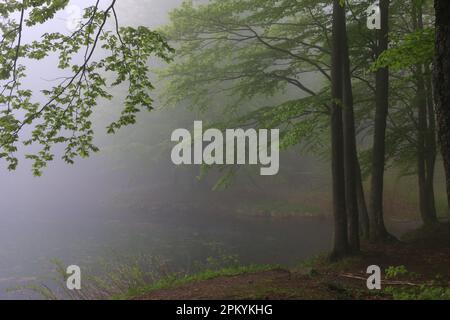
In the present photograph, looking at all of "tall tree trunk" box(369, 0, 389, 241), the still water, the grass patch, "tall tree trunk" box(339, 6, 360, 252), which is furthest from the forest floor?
the still water

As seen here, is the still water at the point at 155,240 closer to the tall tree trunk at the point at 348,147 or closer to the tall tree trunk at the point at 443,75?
the tall tree trunk at the point at 348,147

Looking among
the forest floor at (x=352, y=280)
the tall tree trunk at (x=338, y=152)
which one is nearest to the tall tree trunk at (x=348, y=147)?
the tall tree trunk at (x=338, y=152)

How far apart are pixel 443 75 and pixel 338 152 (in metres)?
6.30

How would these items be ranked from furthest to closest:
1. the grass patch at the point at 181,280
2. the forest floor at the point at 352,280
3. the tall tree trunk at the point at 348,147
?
1. the tall tree trunk at the point at 348,147
2. the grass patch at the point at 181,280
3. the forest floor at the point at 352,280

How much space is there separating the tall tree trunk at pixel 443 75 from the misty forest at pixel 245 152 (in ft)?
0.04

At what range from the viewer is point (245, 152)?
18922 millimetres

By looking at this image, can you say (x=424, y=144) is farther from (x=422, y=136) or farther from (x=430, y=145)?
(x=422, y=136)

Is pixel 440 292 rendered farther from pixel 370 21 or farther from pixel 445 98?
pixel 370 21

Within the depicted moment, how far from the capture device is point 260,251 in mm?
17062

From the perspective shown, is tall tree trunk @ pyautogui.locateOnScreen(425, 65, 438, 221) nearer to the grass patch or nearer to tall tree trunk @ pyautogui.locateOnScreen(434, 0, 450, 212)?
the grass patch

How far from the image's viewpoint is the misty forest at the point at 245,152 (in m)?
5.94

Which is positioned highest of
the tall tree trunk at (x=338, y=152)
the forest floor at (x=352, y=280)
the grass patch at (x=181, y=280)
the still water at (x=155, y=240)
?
the tall tree trunk at (x=338, y=152)

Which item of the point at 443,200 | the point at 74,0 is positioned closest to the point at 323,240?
the point at 443,200

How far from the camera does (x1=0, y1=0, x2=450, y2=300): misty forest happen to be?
19.5 ft
